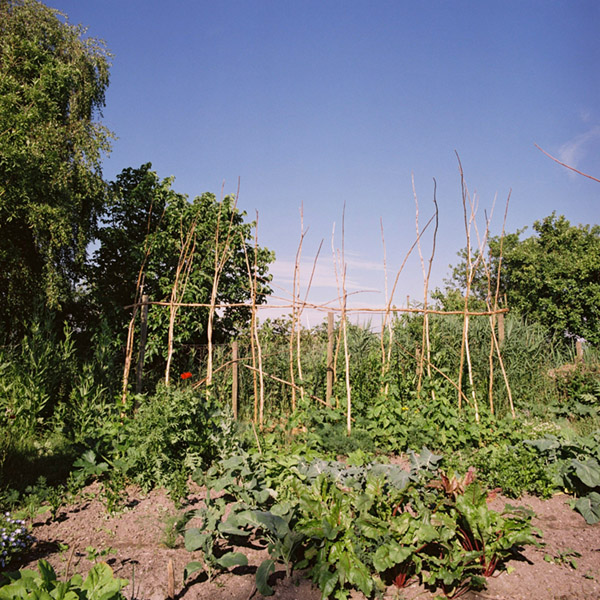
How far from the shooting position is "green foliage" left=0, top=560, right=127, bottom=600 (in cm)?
170

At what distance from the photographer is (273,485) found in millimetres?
3123

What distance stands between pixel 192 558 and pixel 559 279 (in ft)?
46.2

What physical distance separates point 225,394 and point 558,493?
4.09m

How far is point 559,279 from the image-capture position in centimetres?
1386

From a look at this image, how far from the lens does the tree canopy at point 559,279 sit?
1334 cm

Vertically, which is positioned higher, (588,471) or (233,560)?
(588,471)

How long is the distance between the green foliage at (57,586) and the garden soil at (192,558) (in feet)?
1.39

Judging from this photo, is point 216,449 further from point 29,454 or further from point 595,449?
point 595,449

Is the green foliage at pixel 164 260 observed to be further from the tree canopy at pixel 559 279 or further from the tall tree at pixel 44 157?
the tree canopy at pixel 559 279

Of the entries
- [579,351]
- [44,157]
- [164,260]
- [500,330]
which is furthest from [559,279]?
[44,157]

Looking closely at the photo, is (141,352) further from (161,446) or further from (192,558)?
(192,558)

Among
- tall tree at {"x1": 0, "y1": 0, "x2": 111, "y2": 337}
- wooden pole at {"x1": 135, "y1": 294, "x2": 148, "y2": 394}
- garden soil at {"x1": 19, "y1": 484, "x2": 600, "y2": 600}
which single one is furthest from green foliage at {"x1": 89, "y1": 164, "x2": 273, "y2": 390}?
garden soil at {"x1": 19, "y1": 484, "x2": 600, "y2": 600}

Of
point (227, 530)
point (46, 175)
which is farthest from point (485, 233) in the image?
point (46, 175)

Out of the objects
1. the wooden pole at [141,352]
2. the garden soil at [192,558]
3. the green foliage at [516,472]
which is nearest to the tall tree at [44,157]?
the wooden pole at [141,352]
